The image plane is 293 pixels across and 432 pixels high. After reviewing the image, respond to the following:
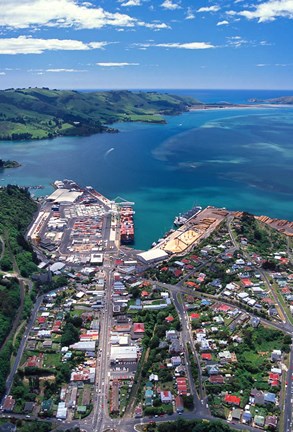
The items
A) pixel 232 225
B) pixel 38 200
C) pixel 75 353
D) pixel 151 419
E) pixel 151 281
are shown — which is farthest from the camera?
pixel 38 200

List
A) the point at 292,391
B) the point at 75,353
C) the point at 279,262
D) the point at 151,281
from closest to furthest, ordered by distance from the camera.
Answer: the point at 292,391
the point at 75,353
the point at 151,281
the point at 279,262

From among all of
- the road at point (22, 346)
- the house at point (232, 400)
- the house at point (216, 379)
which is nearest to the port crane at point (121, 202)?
the road at point (22, 346)

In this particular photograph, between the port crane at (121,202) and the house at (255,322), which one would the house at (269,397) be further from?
the port crane at (121,202)

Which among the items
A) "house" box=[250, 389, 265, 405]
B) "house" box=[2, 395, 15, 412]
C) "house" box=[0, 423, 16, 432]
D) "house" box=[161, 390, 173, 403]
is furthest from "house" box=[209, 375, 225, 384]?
"house" box=[2, 395, 15, 412]

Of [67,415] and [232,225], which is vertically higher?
[232,225]

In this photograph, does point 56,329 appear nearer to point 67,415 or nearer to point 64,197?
point 67,415

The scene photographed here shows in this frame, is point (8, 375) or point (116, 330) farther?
point (116, 330)

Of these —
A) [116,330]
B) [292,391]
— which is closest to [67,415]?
[116,330]

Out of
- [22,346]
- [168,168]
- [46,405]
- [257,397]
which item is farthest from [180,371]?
[168,168]
